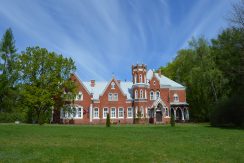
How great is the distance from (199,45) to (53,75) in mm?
24947

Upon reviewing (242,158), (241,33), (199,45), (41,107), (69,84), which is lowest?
(242,158)

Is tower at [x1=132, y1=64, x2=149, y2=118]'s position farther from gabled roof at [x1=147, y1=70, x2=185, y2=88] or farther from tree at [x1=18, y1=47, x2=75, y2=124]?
tree at [x1=18, y1=47, x2=75, y2=124]

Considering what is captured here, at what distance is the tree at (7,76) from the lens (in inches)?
1866

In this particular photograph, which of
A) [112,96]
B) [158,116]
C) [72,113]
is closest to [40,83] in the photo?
[72,113]

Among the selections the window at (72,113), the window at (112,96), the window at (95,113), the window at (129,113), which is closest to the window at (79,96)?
the window at (72,113)

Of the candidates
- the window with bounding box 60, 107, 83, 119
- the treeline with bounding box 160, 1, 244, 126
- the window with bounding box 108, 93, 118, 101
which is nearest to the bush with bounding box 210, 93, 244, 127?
the treeline with bounding box 160, 1, 244, 126

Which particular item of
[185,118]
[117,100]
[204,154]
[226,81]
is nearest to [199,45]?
[226,81]

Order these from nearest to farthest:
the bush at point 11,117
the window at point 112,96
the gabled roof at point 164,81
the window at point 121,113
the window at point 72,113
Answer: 1. the bush at point 11,117
2. the window at point 72,113
3. the window at point 121,113
4. the window at point 112,96
5. the gabled roof at point 164,81

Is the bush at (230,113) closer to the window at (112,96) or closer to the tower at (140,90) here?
the tower at (140,90)

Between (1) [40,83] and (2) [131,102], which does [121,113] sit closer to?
(2) [131,102]

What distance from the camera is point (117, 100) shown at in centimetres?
4947

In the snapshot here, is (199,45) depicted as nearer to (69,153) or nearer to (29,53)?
(29,53)

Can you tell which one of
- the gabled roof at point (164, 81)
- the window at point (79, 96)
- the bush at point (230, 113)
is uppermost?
the gabled roof at point (164, 81)

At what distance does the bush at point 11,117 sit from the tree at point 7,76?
7.69 feet
